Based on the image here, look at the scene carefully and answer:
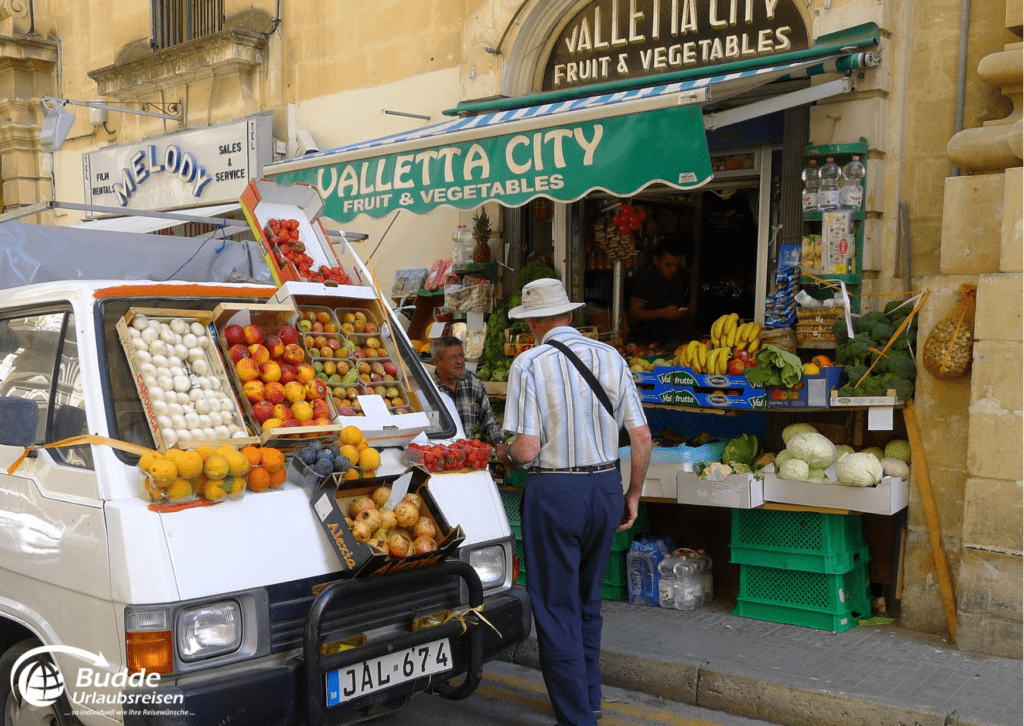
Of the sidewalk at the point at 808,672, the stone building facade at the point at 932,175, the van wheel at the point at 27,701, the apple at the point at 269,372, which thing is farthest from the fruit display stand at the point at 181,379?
the stone building facade at the point at 932,175

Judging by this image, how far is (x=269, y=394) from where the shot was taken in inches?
162

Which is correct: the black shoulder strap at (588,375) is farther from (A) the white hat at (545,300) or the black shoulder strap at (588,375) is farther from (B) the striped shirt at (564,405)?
(A) the white hat at (545,300)

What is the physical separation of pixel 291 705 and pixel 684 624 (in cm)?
312

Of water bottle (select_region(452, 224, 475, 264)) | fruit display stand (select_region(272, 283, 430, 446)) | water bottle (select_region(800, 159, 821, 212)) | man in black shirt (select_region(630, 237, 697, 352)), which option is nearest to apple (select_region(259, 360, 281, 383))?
fruit display stand (select_region(272, 283, 430, 446))

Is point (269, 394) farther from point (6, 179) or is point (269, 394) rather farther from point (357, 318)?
point (6, 179)

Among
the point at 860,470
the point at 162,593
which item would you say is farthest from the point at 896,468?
the point at 162,593

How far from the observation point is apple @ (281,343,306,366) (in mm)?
4367

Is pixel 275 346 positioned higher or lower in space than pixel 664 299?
lower

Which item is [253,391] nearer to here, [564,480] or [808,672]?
[564,480]

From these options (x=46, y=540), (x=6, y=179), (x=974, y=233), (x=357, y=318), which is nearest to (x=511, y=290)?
(x=357, y=318)

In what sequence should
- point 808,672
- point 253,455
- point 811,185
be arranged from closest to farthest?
1. point 253,455
2. point 808,672
3. point 811,185

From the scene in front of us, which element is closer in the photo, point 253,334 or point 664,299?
point 253,334

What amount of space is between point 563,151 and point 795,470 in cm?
241

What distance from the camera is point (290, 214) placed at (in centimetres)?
588
